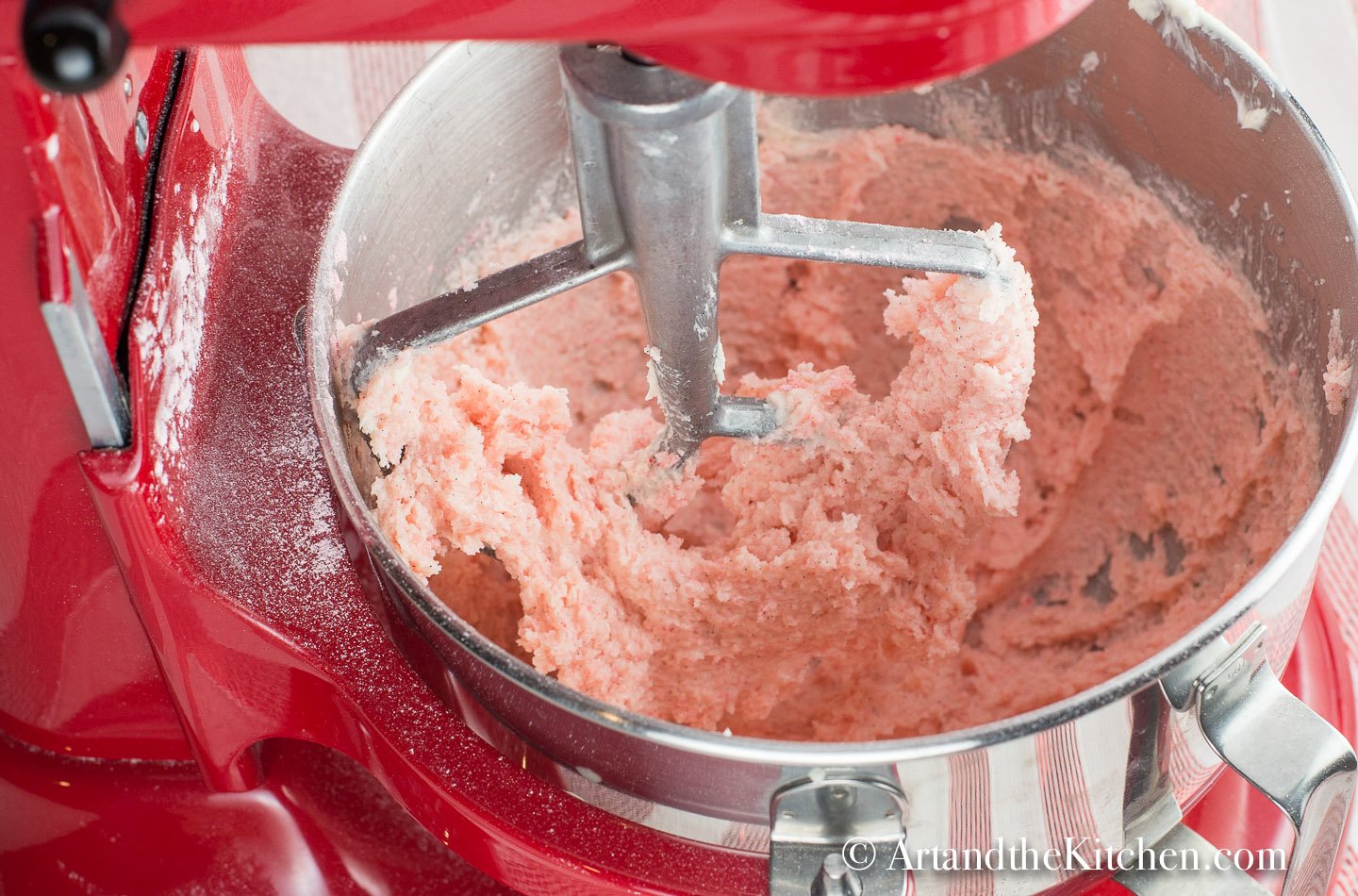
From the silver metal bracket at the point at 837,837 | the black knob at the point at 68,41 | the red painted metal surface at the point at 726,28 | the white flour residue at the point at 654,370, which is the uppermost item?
the black knob at the point at 68,41

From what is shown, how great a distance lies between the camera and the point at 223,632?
675 mm

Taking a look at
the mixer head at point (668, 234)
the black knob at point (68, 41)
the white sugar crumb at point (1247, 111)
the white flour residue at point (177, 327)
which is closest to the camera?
the black knob at point (68, 41)

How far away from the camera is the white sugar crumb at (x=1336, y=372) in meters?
0.68

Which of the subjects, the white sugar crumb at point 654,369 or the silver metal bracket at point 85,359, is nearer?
the silver metal bracket at point 85,359

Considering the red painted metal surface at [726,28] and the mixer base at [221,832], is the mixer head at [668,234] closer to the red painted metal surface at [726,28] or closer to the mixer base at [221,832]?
the red painted metal surface at [726,28]

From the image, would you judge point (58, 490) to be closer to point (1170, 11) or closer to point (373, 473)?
point (373, 473)

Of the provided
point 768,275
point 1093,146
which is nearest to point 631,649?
point 768,275

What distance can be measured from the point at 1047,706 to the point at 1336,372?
0.96 ft

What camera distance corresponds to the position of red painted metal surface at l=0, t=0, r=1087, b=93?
0.40 m

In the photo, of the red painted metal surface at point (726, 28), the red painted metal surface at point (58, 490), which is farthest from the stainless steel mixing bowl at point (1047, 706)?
the red painted metal surface at point (726, 28)

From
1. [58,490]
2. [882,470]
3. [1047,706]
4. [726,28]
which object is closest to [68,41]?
[726,28]

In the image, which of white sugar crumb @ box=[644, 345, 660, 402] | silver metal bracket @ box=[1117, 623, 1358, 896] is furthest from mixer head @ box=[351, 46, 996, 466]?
silver metal bracket @ box=[1117, 623, 1358, 896]

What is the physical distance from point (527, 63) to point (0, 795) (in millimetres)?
552

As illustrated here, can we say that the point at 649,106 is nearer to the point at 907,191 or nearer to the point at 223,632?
the point at 223,632
